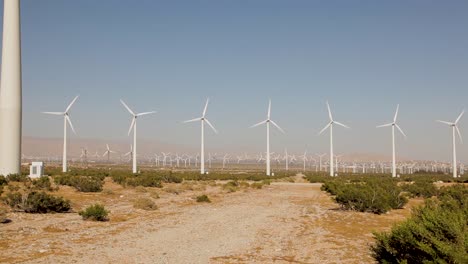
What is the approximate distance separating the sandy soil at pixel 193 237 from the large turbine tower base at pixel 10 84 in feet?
53.7

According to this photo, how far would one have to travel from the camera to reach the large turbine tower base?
3678 centimetres

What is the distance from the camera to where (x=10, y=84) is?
121ft

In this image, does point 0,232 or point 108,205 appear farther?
point 108,205

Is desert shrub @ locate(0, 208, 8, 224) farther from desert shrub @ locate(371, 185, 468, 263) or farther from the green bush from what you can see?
desert shrub @ locate(371, 185, 468, 263)

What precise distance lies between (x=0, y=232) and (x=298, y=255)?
422 inches

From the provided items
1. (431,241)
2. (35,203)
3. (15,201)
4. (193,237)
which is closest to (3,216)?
(35,203)

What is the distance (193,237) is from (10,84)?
26924 mm

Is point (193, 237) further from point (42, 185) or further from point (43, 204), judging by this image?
point (42, 185)

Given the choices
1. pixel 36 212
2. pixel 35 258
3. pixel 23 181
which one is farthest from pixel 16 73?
pixel 35 258

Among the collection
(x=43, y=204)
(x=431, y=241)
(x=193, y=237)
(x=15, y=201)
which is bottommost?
(x=193, y=237)

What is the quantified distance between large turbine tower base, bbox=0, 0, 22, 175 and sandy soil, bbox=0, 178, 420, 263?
1635 cm

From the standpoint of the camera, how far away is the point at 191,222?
69.5ft

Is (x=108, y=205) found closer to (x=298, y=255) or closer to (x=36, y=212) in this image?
(x=36, y=212)

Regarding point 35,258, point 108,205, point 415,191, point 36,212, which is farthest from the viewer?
point 415,191
